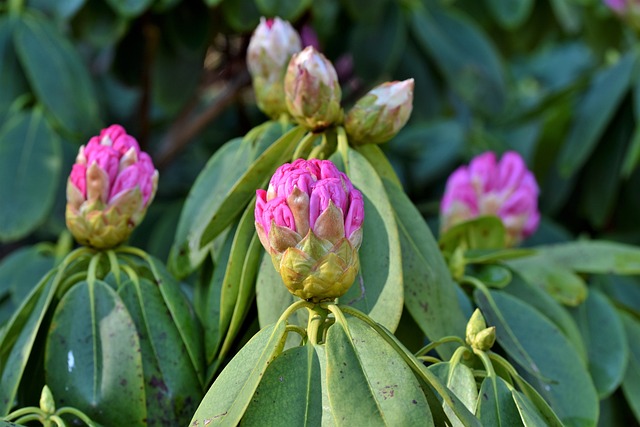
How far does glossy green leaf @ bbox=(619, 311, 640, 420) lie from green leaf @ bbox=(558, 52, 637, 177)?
24.4 inches

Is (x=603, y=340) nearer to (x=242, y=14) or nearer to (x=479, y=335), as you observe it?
(x=479, y=335)

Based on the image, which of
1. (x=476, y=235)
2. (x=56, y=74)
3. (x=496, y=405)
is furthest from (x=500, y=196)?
(x=56, y=74)

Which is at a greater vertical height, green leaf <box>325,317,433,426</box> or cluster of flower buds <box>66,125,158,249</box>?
cluster of flower buds <box>66,125,158,249</box>

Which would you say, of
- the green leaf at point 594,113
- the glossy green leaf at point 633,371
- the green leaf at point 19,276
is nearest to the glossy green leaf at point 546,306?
the glossy green leaf at point 633,371

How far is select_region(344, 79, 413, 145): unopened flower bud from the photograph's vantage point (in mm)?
853

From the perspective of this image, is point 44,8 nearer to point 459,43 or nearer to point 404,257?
point 459,43

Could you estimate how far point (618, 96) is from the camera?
1793 millimetres

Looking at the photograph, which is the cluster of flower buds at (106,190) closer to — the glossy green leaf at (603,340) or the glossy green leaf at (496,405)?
the glossy green leaf at (496,405)

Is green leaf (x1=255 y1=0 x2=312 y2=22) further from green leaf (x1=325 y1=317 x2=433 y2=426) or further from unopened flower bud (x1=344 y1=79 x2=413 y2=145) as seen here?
green leaf (x1=325 y1=317 x2=433 y2=426)

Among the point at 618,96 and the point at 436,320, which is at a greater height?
the point at 436,320

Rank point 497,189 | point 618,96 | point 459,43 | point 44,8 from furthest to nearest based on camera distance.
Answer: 1. point 459,43
2. point 618,96
3. point 44,8
4. point 497,189

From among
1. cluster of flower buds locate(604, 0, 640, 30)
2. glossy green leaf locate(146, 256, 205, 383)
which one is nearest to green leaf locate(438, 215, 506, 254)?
glossy green leaf locate(146, 256, 205, 383)

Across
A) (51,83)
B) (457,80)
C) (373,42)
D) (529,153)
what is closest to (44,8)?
(51,83)

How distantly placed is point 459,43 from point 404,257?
3.80ft
